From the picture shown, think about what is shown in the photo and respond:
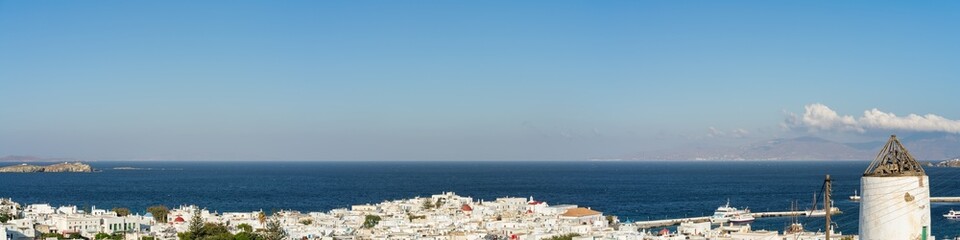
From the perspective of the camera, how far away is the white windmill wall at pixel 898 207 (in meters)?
9.97

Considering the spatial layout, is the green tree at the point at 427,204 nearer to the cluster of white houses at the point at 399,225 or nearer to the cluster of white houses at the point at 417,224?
the cluster of white houses at the point at 417,224

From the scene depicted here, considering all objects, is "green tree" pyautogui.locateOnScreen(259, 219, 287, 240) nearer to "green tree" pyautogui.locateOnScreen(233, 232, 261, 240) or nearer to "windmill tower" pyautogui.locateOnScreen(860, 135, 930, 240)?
"green tree" pyautogui.locateOnScreen(233, 232, 261, 240)

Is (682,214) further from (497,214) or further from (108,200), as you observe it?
(108,200)

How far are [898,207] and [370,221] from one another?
50671mm

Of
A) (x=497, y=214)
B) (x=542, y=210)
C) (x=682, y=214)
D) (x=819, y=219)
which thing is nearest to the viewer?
(x=497, y=214)

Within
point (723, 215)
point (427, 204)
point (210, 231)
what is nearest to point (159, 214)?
point (427, 204)

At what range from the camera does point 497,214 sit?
63969 mm

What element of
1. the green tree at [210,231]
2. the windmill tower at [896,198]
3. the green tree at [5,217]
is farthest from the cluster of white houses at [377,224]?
the windmill tower at [896,198]

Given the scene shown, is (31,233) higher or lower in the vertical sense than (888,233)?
lower

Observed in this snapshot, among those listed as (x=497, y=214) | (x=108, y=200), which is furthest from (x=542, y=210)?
(x=108, y=200)

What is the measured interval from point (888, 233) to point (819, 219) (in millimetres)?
70818

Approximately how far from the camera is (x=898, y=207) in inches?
393

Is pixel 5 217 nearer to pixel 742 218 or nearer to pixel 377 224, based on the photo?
pixel 377 224

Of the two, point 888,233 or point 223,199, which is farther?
point 223,199
